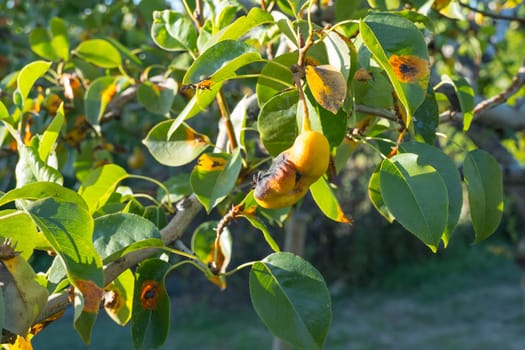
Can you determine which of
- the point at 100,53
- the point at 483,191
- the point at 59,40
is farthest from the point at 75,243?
the point at 59,40

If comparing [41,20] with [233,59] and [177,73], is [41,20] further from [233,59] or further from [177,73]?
[233,59]

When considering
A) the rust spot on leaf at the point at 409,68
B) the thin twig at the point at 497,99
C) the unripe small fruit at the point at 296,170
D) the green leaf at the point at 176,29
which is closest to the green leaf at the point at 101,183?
the green leaf at the point at 176,29

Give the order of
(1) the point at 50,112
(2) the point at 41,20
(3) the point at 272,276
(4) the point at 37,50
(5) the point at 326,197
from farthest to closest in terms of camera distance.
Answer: (2) the point at 41,20
(4) the point at 37,50
(1) the point at 50,112
(5) the point at 326,197
(3) the point at 272,276

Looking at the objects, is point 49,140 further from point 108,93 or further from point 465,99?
point 465,99

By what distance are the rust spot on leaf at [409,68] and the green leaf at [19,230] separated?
1.33 ft

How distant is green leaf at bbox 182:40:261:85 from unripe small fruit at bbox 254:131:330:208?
0.12 metres

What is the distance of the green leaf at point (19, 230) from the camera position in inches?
27.6

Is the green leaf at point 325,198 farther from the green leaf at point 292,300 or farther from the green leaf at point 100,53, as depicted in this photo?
the green leaf at point 100,53

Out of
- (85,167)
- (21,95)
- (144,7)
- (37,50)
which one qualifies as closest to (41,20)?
(144,7)

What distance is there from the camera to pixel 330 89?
715mm

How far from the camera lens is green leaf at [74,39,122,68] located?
Result: 130 centimetres

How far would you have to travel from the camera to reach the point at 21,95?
1.04 meters

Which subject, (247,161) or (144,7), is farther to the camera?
(144,7)

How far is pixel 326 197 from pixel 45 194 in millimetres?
345
